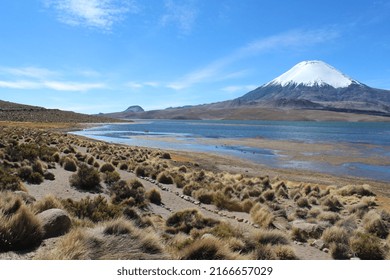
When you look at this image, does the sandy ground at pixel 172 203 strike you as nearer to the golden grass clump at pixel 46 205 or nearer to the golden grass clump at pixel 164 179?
the golden grass clump at pixel 164 179

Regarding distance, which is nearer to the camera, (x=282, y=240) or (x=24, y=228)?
(x=24, y=228)

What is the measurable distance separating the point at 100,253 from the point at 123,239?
54 centimetres

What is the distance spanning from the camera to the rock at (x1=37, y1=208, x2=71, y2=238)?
5621 mm

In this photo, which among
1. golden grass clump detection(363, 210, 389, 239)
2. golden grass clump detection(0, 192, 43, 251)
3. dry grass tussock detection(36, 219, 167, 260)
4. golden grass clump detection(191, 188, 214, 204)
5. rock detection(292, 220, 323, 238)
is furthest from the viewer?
golden grass clump detection(191, 188, 214, 204)

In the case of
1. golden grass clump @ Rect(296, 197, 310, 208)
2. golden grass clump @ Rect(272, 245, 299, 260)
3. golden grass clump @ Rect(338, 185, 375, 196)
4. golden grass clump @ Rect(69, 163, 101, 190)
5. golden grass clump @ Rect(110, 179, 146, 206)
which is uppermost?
golden grass clump @ Rect(69, 163, 101, 190)

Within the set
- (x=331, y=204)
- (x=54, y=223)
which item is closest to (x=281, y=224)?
(x=331, y=204)

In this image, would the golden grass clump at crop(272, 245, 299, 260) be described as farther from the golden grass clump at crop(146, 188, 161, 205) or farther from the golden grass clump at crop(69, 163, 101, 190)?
the golden grass clump at crop(69, 163, 101, 190)

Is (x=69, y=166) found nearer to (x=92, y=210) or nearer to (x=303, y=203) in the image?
(x=92, y=210)

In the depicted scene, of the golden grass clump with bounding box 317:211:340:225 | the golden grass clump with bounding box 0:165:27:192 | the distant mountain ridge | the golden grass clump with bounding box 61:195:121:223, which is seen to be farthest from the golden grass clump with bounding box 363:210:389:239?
the distant mountain ridge

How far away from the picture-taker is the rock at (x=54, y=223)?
5621 millimetres

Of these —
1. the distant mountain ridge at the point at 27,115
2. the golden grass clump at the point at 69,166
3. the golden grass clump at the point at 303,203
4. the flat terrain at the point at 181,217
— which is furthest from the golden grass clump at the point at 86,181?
the distant mountain ridge at the point at 27,115

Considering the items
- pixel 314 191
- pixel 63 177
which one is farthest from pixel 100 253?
pixel 314 191
